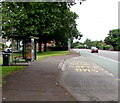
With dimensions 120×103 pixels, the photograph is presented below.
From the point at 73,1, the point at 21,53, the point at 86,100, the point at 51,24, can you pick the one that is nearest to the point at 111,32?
the point at 51,24

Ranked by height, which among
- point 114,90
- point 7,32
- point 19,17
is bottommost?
point 114,90

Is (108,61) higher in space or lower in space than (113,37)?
lower

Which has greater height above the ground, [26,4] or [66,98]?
[26,4]

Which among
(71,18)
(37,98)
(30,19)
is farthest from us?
(71,18)

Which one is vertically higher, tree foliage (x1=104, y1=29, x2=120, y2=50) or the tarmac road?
tree foliage (x1=104, y1=29, x2=120, y2=50)

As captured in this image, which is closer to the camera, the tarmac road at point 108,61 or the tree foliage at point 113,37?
the tarmac road at point 108,61

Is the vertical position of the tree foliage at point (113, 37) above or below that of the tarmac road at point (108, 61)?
above

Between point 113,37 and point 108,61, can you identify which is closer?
point 108,61

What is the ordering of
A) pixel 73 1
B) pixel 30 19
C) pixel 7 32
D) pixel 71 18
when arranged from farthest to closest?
pixel 71 18 → pixel 7 32 → pixel 30 19 → pixel 73 1

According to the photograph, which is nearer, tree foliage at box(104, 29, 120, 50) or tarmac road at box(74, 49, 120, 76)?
tarmac road at box(74, 49, 120, 76)

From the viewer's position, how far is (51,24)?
3012 cm

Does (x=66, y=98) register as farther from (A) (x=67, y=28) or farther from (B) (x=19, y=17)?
(A) (x=67, y=28)

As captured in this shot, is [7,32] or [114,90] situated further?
[7,32]

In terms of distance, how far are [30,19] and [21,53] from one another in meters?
9.23
